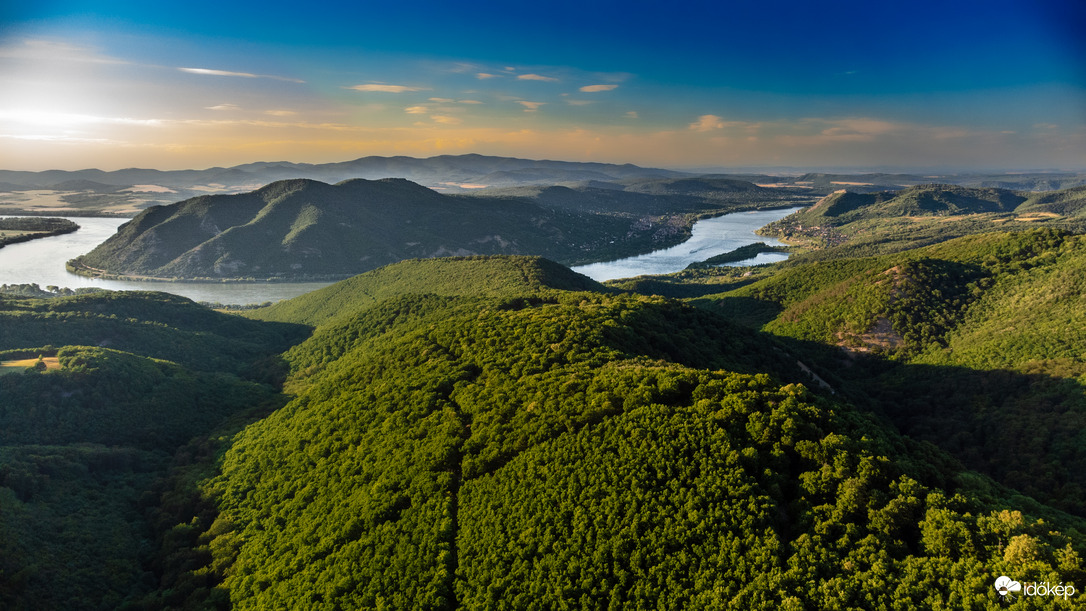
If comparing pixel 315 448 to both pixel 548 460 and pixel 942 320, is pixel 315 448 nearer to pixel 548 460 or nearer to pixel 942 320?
pixel 548 460

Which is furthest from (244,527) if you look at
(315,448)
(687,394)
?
(687,394)

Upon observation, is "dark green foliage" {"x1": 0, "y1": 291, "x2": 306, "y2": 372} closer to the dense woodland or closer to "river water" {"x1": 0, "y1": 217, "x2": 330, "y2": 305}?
the dense woodland

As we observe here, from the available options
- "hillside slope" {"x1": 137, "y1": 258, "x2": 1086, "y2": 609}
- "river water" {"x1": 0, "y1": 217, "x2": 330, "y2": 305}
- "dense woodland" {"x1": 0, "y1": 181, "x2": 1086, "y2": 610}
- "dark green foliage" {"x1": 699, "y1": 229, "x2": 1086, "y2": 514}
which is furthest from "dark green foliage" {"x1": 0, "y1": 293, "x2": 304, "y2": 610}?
"river water" {"x1": 0, "y1": 217, "x2": 330, "y2": 305}

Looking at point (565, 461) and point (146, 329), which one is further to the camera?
point (146, 329)

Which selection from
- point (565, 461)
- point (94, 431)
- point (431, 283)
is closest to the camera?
point (565, 461)

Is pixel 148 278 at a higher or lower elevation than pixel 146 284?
higher

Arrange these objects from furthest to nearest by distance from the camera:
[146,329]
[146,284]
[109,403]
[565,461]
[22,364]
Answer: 1. [146,284]
2. [146,329]
3. [22,364]
4. [109,403]
5. [565,461]

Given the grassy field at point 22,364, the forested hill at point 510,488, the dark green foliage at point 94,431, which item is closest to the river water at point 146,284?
the dark green foliage at point 94,431

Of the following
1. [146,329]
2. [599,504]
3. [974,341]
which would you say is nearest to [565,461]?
[599,504]

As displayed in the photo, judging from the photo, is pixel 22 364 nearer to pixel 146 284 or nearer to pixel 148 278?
pixel 146 284
